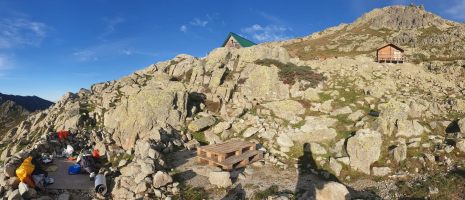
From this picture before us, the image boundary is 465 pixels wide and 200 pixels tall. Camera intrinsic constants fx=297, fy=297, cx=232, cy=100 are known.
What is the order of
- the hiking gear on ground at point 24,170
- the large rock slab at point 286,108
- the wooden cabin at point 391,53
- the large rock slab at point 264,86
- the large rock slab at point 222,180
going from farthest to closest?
the wooden cabin at point 391,53, the large rock slab at point 264,86, the large rock slab at point 286,108, the large rock slab at point 222,180, the hiking gear on ground at point 24,170

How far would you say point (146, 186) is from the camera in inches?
555

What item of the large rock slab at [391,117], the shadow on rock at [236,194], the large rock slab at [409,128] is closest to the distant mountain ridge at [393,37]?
the large rock slab at [391,117]

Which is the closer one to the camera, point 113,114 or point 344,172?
point 344,172

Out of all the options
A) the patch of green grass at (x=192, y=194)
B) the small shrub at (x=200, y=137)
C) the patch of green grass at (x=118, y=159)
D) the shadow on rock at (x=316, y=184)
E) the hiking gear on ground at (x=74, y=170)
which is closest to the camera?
the shadow on rock at (x=316, y=184)

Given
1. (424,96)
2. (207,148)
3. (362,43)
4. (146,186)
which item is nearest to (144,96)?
(207,148)

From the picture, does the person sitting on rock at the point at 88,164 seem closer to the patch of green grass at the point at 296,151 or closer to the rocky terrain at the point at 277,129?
the rocky terrain at the point at 277,129

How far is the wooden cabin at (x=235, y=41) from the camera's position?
54938 millimetres

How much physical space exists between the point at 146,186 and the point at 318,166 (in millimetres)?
9829

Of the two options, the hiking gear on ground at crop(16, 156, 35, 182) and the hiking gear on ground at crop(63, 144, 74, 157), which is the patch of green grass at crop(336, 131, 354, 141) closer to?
the hiking gear on ground at crop(16, 156, 35, 182)

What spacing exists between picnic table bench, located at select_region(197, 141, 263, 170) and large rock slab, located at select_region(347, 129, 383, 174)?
18.2 ft

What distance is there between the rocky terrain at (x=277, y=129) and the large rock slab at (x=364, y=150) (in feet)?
0.19

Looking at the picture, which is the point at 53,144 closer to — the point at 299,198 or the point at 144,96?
the point at 144,96

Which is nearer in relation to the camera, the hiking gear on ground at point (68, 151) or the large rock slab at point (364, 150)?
the large rock slab at point (364, 150)

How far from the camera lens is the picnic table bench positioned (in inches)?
680
